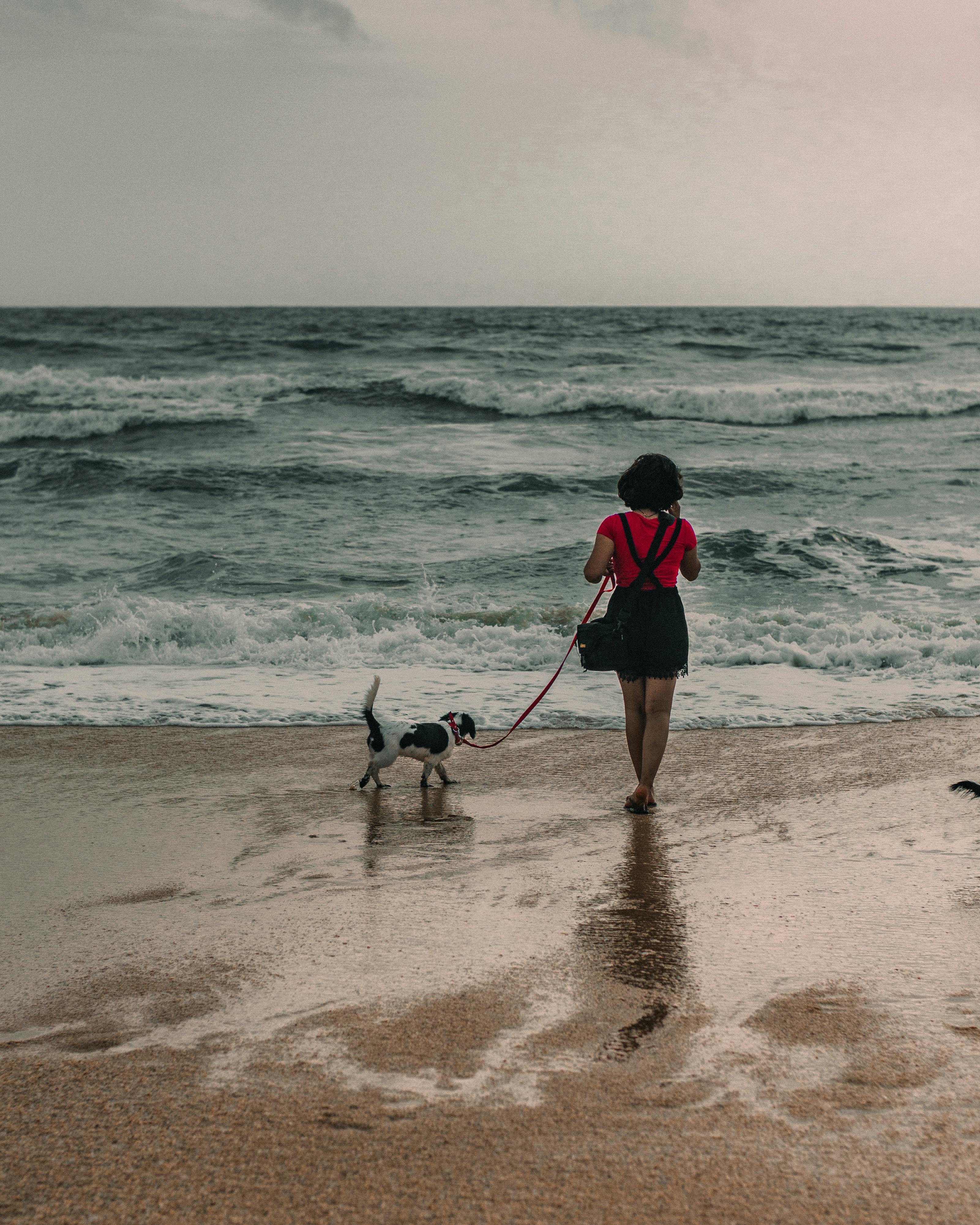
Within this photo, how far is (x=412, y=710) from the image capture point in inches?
251

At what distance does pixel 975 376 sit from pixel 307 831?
95.4 feet

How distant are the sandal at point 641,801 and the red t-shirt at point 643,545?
889 millimetres

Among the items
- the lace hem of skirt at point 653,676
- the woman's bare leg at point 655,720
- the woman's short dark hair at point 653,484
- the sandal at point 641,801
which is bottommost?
the sandal at point 641,801

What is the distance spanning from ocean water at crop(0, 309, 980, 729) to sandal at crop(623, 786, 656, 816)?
62.3 inches

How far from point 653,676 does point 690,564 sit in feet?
1.69

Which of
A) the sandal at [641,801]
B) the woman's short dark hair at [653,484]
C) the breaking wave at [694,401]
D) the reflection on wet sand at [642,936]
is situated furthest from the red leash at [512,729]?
the breaking wave at [694,401]

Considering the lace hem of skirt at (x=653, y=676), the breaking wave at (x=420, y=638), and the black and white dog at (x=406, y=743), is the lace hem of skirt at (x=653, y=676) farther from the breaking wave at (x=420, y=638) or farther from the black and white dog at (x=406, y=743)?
the breaking wave at (x=420, y=638)

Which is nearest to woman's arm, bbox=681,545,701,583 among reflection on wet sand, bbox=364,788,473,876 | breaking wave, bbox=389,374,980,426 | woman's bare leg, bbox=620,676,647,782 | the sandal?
woman's bare leg, bbox=620,676,647,782

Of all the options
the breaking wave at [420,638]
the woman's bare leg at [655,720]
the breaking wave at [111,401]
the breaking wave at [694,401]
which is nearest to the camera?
the woman's bare leg at [655,720]

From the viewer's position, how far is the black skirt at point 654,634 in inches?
170

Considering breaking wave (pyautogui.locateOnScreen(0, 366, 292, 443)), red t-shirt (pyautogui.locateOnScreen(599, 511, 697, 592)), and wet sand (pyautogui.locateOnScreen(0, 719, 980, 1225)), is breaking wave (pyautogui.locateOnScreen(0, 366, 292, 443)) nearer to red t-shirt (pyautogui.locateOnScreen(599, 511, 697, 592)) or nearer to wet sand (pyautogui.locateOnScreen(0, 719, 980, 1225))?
wet sand (pyautogui.locateOnScreen(0, 719, 980, 1225))

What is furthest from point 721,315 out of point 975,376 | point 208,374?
point 208,374

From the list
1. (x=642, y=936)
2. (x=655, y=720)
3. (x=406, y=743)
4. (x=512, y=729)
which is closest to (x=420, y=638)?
(x=512, y=729)

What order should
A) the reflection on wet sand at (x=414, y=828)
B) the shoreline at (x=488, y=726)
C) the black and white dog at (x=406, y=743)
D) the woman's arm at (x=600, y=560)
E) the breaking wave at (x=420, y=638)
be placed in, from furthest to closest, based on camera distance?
the breaking wave at (x=420, y=638)
the shoreline at (x=488, y=726)
the black and white dog at (x=406, y=743)
the woman's arm at (x=600, y=560)
the reflection on wet sand at (x=414, y=828)
